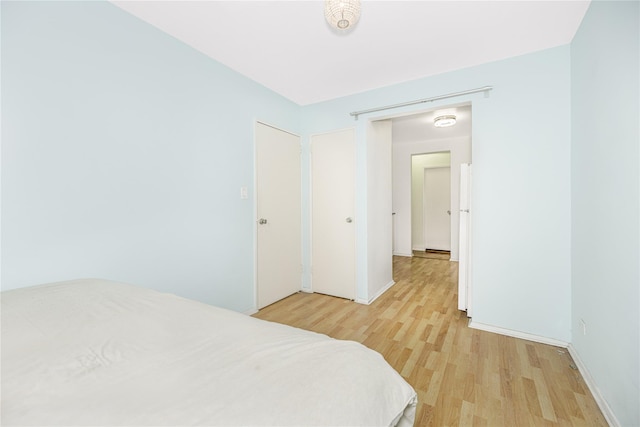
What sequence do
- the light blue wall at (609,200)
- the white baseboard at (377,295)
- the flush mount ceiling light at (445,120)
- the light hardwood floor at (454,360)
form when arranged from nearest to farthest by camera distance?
the light blue wall at (609,200), the light hardwood floor at (454,360), the white baseboard at (377,295), the flush mount ceiling light at (445,120)

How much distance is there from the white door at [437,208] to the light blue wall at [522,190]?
403cm

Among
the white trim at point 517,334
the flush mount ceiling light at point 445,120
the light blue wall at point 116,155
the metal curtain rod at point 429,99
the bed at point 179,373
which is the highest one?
the flush mount ceiling light at point 445,120

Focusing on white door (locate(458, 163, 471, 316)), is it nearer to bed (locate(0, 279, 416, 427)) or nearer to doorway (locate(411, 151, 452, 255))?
bed (locate(0, 279, 416, 427))

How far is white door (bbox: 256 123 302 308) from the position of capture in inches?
115

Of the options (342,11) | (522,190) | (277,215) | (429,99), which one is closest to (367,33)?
(342,11)

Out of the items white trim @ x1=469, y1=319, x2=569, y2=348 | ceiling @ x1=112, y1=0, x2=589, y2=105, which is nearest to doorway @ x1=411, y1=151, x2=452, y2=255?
white trim @ x1=469, y1=319, x2=569, y2=348

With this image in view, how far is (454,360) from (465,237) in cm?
120

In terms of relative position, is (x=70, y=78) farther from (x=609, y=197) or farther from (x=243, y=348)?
(x=609, y=197)

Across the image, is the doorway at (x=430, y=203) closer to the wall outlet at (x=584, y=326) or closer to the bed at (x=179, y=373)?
the wall outlet at (x=584, y=326)

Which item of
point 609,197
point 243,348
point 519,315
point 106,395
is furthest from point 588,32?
point 106,395

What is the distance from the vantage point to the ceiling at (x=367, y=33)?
1.78 meters

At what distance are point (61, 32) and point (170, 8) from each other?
0.65 metres

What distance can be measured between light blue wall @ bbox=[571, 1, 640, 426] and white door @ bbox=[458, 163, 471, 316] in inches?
30.1

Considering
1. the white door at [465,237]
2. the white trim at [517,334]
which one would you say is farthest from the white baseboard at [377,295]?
the white trim at [517,334]
